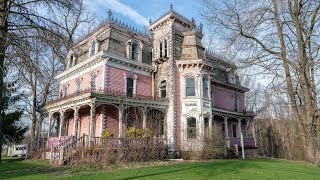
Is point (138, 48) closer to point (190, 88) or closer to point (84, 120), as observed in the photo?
point (190, 88)

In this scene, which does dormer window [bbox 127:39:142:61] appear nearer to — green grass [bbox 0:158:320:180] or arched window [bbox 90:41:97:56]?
arched window [bbox 90:41:97:56]

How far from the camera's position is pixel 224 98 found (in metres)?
28.0

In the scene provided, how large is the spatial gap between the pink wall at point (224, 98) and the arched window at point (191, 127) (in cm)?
602

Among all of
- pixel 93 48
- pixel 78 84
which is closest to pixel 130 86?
pixel 93 48

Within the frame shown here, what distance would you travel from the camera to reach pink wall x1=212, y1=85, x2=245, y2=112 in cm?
2689

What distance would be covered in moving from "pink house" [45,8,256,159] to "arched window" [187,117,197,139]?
0.27 ft

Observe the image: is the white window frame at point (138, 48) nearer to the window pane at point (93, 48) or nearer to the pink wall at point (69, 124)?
the window pane at point (93, 48)

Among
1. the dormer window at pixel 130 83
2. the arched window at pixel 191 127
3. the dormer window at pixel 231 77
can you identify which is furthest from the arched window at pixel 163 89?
the dormer window at pixel 231 77

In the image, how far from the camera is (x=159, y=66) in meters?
23.1

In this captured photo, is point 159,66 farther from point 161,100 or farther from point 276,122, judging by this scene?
point 276,122

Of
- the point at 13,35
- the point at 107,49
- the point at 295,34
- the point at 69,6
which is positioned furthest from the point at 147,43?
the point at 13,35

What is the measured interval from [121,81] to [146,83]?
9.59 ft

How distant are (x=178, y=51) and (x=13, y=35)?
16.1m

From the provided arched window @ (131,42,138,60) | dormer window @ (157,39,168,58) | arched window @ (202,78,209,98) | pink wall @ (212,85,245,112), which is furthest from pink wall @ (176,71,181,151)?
pink wall @ (212,85,245,112)
